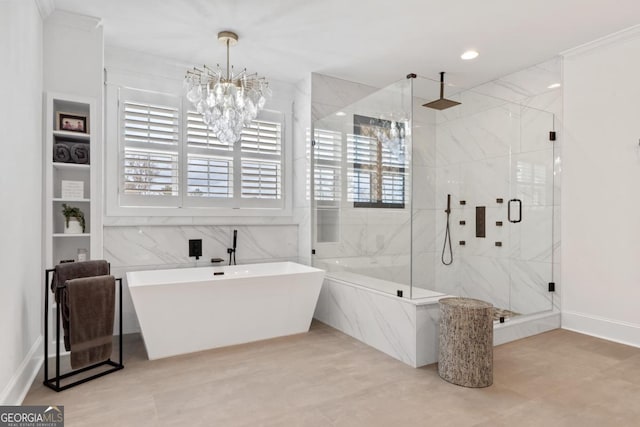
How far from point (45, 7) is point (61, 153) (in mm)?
1085

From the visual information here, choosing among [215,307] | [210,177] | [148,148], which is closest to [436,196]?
[210,177]

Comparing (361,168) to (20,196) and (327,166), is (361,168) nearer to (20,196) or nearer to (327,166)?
(327,166)

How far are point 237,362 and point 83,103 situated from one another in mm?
2430

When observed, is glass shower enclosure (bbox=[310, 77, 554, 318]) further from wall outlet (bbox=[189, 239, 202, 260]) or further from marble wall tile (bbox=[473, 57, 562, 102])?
wall outlet (bbox=[189, 239, 202, 260])

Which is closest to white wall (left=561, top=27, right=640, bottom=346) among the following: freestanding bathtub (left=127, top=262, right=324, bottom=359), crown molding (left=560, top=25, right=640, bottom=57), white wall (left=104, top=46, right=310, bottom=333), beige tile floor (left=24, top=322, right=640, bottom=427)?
crown molding (left=560, top=25, right=640, bottom=57)

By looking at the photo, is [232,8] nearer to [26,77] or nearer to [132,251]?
[26,77]

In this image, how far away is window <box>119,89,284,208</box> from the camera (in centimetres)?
372

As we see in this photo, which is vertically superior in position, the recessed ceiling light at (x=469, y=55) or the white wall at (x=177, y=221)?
the recessed ceiling light at (x=469, y=55)

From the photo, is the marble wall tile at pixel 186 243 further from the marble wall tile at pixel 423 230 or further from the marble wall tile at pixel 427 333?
the marble wall tile at pixel 427 333

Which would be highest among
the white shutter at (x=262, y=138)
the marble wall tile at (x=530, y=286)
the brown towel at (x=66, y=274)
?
the white shutter at (x=262, y=138)

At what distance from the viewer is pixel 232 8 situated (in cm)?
288

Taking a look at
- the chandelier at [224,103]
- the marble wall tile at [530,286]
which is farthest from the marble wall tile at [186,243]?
the marble wall tile at [530,286]

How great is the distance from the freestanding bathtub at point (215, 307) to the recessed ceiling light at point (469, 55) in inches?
101

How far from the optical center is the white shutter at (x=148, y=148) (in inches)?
145
